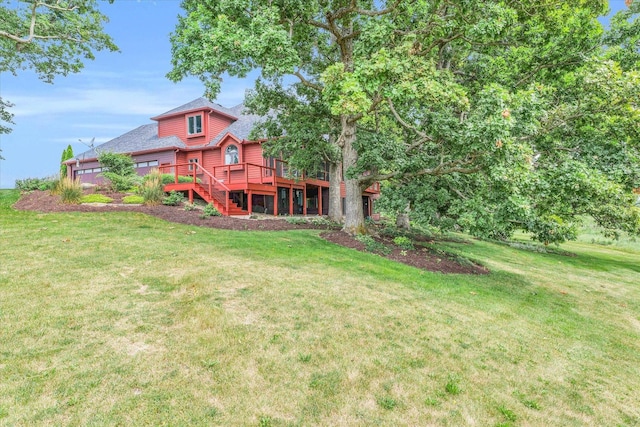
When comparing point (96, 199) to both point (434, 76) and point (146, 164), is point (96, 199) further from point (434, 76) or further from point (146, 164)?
point (434, 76)

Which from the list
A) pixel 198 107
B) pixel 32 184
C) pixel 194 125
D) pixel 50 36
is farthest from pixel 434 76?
pixel 32 184

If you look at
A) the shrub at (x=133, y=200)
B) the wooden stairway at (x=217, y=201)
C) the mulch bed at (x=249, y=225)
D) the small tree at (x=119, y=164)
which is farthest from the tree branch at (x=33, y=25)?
the wooden stairway at (x=217, y=201)

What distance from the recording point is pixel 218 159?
24781mm

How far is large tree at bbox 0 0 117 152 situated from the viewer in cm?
1727

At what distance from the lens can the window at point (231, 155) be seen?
76.8ft

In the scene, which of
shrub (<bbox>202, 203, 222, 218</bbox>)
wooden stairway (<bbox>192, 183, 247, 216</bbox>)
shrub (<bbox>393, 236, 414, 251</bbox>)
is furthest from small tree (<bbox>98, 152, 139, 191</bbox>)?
shrub (<bbox>393, 236, 414, 251</bbox>)

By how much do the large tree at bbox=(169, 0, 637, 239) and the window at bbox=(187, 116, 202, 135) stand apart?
12.5 metres

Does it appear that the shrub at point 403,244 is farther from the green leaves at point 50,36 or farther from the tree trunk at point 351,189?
the green leaves at point 50,36

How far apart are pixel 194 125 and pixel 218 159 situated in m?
4.35

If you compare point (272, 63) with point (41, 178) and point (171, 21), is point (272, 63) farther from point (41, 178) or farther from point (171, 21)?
point (41, 178)

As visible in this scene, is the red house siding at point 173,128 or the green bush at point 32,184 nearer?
the green bush at point 32,184

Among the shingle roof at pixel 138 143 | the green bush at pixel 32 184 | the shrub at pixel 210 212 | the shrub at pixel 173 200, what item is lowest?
the shrub at pixel 210 212

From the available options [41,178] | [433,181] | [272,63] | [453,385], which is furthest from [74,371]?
[41,178]

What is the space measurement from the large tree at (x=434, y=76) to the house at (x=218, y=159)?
18.7 feet
